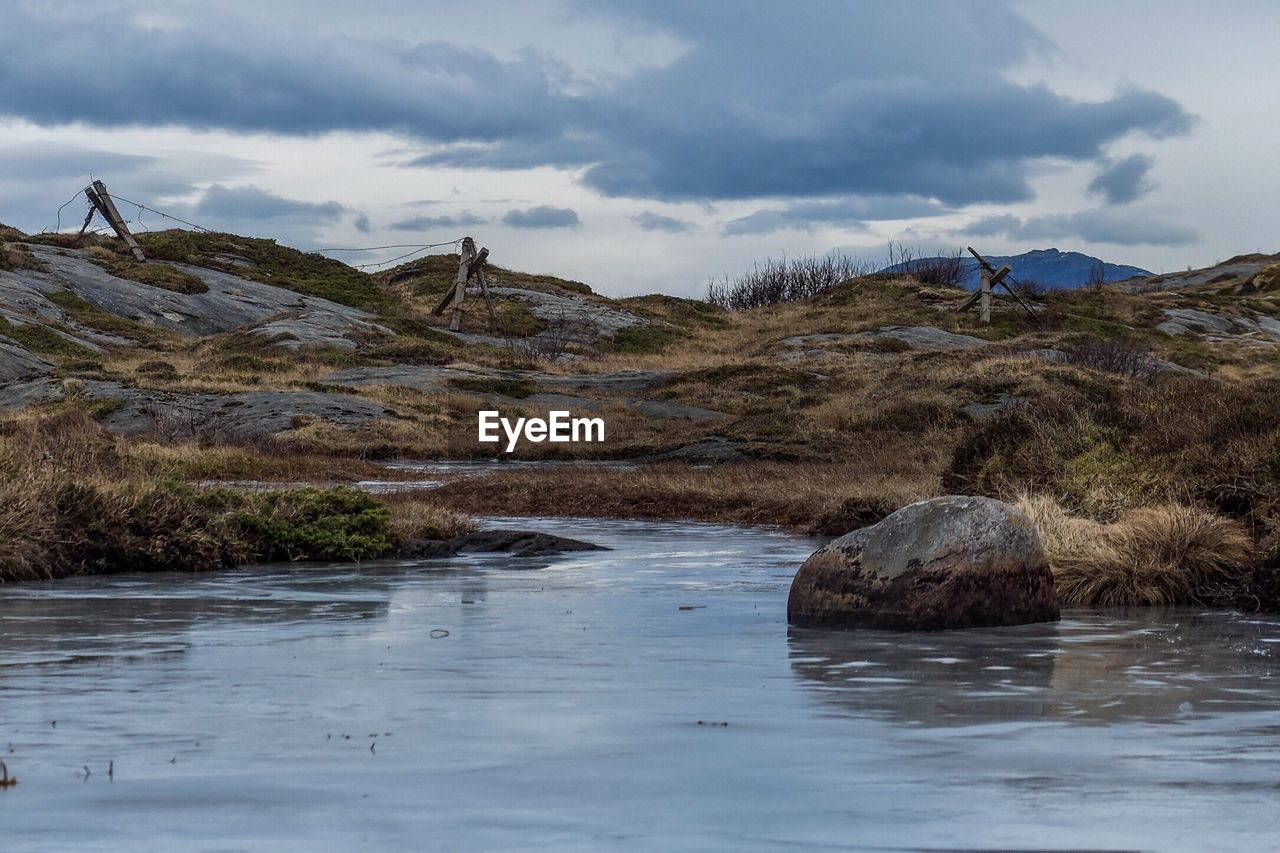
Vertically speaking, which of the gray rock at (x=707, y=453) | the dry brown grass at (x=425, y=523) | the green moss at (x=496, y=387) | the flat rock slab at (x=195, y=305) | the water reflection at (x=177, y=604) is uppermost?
the flat rock slab at (x=195, y=305)

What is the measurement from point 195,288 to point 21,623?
65.2 metres

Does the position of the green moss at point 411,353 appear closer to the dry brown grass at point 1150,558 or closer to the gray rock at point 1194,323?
the gray rock at point 1194,323

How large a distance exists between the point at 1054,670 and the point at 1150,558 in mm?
4750

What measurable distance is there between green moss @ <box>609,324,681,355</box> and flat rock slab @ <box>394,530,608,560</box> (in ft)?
189

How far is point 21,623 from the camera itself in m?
12.5

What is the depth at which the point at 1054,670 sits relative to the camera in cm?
1058

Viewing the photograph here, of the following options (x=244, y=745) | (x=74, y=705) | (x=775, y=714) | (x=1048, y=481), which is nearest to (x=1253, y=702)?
(x=775, y=714)

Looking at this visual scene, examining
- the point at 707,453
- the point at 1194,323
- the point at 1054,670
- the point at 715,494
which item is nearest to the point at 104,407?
the point at 707,453

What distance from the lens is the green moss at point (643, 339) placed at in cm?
7844

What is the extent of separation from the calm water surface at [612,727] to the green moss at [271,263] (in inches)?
2751

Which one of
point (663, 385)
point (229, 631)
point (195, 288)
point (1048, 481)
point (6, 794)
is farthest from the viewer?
point (195, 288)

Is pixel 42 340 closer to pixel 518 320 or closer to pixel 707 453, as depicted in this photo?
pixel 518 320

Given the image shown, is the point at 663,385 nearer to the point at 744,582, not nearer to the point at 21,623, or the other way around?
the point at 744,582

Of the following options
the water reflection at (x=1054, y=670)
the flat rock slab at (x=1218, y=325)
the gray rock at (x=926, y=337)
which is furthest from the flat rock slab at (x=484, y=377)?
the water reflection at (x=1054, y=670)
